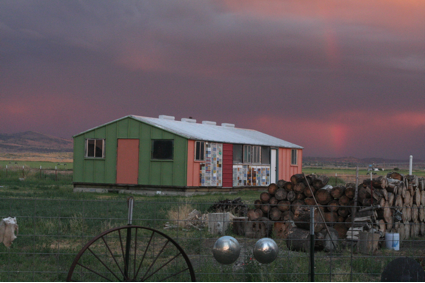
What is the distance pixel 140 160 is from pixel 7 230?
655 inches

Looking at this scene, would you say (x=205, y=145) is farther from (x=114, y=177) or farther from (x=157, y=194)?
(x=114, y=177)

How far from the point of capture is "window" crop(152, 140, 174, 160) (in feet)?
78.7

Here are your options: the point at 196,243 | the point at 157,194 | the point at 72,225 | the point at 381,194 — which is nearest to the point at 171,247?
the point at 196,243

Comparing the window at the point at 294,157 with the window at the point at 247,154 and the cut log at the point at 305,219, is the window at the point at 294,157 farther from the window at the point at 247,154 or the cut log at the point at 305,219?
the cut log at the point at 305,219

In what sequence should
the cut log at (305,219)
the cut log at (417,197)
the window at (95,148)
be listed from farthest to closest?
the window at (95,148)
the cut log at (417,197)
the cut log at (305,219)

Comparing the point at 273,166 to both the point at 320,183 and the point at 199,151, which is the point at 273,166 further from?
the point at 320,183

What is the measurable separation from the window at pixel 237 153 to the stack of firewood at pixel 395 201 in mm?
14589

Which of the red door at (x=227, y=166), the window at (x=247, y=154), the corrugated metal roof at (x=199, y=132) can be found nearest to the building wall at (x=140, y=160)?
the corrugated metal roof at (x=199, y=132)

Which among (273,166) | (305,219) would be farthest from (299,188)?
(273,166)

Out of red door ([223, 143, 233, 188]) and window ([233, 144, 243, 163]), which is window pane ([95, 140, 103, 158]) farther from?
window ([233, 144, 243, 163])

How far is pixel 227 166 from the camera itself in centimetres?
2598

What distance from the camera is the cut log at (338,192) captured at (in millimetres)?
10875

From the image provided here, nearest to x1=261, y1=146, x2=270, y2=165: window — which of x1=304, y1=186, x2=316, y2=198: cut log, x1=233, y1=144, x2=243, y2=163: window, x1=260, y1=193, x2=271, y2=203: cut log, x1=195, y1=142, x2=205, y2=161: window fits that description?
x1=233, y1=144, x2=243, y2=163: window

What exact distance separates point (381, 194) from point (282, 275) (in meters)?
4.78
